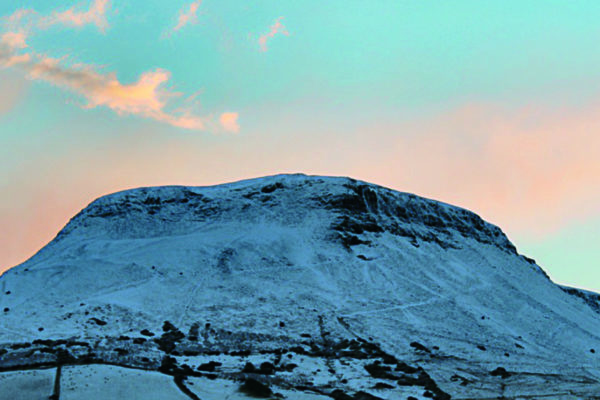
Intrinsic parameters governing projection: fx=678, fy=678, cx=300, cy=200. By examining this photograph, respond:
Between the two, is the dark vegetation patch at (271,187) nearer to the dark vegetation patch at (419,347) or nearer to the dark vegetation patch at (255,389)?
the dark vegetation patch at (419,347)

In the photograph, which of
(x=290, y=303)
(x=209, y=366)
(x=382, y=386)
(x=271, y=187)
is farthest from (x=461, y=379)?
(x=271, y=187)

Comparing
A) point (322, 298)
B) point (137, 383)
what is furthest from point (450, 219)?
point (137, 383)

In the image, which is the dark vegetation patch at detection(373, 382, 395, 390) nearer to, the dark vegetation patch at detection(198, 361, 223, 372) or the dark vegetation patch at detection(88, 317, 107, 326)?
the dark vegetation patch at detection(198, 361, 223, 372)

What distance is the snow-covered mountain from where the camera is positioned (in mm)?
36844

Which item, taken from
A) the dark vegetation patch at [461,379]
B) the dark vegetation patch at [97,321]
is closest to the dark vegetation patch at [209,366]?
the dark vegetation patch at [97,321]

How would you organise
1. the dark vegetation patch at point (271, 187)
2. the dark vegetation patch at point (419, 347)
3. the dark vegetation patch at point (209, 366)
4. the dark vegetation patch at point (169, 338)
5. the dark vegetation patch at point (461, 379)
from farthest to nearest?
the dark vegetation patch at point (271, 187) → the dark vegetation patch at point (419, 347) → the dark vegetation patch at point (169, 338) → the dark vegetation patch at point (461, 379) → the dark vegetation patch at point (209, 366)

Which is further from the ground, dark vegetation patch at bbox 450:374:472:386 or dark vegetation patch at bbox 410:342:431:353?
dark vegetation patch at bbox 410:342:431:353

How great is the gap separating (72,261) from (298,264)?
20179 mm

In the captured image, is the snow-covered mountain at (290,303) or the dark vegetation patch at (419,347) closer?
the snow-covered mountain at (290,303)

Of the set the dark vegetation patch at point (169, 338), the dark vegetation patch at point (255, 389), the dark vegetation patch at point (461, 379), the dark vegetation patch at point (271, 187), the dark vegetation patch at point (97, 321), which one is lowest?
the dark vegetation patch at point (255, 389)

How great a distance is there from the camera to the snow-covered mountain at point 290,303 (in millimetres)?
36844

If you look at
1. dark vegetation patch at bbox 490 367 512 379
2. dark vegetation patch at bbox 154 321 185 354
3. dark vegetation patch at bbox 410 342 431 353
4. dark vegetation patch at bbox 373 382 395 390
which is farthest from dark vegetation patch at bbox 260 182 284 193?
dark vegetation patch at bbox 373 382 395 390

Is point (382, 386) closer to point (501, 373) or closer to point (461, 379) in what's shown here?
point (461, 379)

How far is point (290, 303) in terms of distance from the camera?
2056 inches
